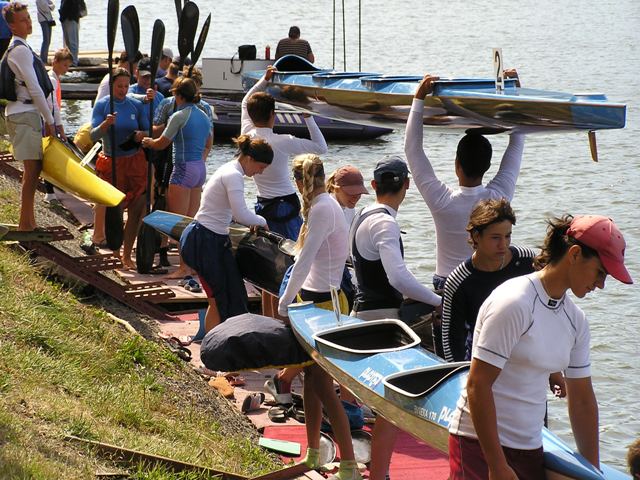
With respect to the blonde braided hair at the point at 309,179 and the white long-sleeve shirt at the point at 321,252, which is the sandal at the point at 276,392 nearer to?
the white long-sleeve shirt at the point at 321,252

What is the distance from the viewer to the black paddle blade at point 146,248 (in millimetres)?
9656

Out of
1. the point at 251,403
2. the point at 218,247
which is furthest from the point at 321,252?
the point at 218,247

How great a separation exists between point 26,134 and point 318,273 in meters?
3.41

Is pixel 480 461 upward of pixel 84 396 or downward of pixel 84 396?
upward

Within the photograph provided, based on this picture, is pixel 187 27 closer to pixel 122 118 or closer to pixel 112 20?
pixel 112 20

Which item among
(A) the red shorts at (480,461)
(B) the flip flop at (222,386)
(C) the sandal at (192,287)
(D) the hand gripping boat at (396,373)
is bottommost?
(B) the flip flop at (222,386)

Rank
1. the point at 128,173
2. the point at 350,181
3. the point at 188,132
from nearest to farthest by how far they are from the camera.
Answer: the point at 350,181 < the point at 188,132 < the point at 128,173

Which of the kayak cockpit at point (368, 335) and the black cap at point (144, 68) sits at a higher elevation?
the black cap at point (144, 68)

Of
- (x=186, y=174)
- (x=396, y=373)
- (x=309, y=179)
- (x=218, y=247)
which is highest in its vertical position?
(x=309, y=179)

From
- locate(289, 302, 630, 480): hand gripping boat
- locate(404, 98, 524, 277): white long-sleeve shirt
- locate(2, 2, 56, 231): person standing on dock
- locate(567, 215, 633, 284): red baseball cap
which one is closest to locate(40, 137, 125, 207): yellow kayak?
locate(2, 2, 56, 231): person standing on dock

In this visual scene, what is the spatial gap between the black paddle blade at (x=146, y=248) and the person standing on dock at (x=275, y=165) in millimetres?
1427

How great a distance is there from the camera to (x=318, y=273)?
632cm

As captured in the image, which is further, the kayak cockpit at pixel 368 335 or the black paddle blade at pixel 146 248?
the black paddle blade at pixel 146 248

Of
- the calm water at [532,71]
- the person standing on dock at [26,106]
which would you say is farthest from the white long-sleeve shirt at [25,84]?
the calm water at [532,71]
